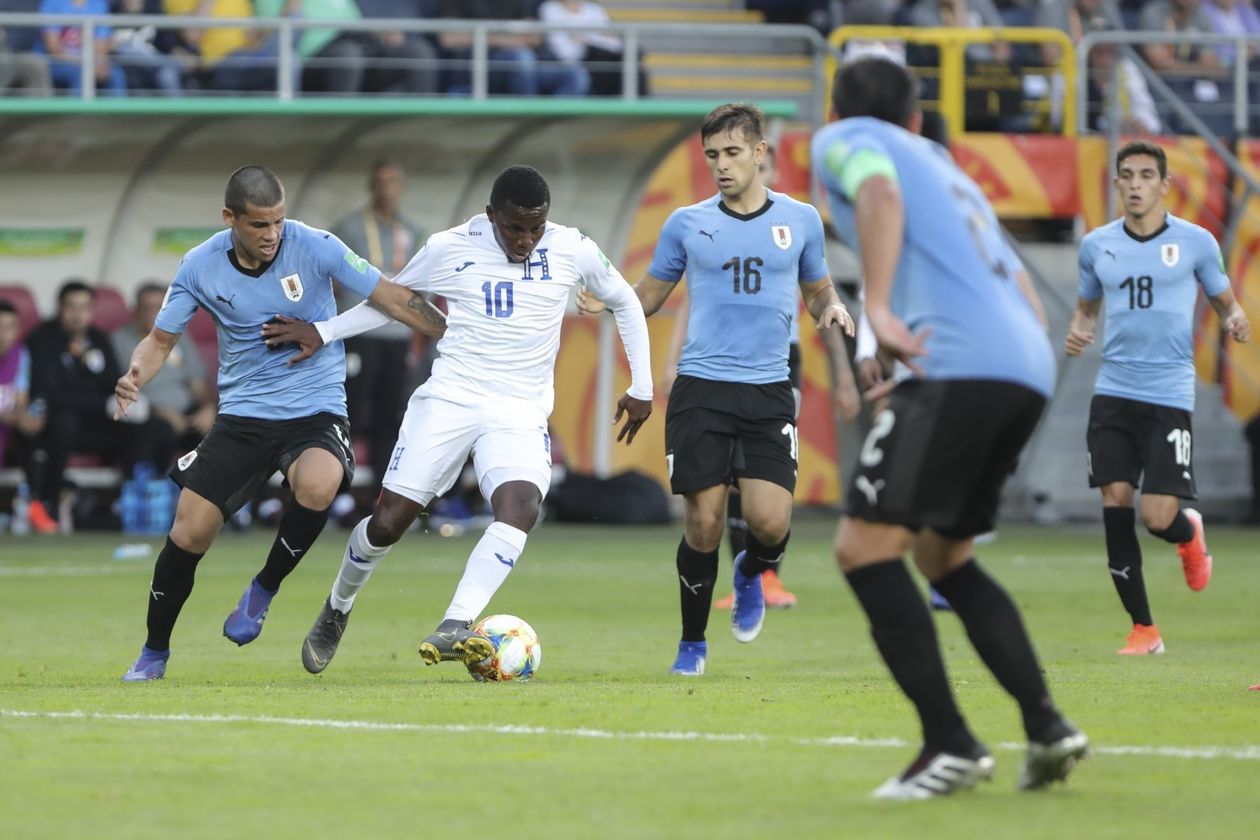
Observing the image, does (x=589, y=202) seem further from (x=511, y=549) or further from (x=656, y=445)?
(x=511, y=549)

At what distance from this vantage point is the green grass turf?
541cm

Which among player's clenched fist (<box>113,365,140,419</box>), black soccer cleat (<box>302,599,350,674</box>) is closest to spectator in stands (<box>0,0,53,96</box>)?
player's clenched fist (<box>113,365,140,419</box>)

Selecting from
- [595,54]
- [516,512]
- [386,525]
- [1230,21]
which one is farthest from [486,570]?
[1230,21]

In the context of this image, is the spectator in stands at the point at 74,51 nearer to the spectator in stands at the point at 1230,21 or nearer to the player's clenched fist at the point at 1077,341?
the player's clenched fist at the point at 1077,341

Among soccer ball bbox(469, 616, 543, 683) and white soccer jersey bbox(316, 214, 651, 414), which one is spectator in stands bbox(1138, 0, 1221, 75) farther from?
soccer ball bbox(469, 616, 543, 683)

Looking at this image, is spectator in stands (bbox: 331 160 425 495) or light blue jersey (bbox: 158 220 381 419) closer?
light blue jersey (bbox: 158 220 381 419)

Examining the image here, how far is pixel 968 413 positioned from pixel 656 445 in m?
16.7

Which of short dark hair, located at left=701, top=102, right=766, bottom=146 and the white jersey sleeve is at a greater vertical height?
short dark hair, located at left=701, top=102, right=766, bottom=146

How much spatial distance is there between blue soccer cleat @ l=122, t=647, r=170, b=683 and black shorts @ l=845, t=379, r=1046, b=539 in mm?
4202

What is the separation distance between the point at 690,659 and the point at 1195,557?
3.46m

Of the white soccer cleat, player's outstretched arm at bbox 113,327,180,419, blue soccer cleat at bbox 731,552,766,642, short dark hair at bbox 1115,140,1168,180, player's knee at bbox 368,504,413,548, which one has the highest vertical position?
short dark hair at bbox 1115,140,1168,180

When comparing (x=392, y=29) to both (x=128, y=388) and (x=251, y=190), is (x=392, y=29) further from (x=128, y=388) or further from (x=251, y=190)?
(x=128, y=388)

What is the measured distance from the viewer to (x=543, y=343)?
948 cm

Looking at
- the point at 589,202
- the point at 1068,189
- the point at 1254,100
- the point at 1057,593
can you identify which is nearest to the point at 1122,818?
the point at 1057,593
